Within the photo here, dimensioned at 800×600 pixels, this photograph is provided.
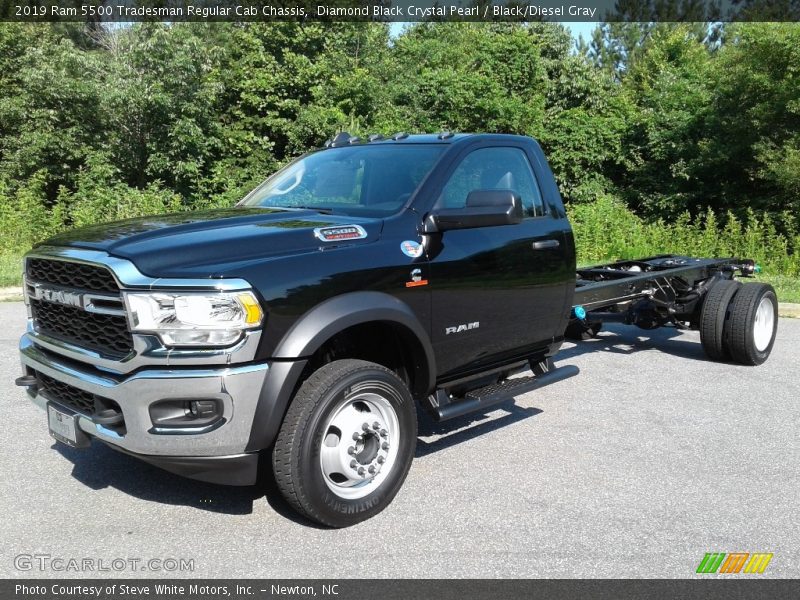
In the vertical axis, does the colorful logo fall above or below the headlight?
below

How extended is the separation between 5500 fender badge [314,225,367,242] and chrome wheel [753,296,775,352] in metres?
5.11

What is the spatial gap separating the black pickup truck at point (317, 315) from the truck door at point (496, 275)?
1 cm

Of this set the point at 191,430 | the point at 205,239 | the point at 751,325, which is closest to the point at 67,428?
the point at 191,430

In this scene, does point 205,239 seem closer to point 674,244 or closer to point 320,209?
point 320,209

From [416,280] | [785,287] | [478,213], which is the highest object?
[478,213]

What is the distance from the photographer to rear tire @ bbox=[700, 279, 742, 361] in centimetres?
729

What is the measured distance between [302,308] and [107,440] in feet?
3.74

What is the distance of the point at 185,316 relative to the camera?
338 cm

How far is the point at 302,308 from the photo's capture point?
3.63 meters

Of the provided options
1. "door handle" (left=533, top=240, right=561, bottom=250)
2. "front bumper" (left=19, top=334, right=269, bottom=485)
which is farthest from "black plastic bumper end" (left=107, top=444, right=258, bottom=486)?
"door handle" (left=533, top=240, right=561, bottom=250)

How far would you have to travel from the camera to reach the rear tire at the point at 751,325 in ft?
23.5

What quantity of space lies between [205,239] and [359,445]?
4.49 feet

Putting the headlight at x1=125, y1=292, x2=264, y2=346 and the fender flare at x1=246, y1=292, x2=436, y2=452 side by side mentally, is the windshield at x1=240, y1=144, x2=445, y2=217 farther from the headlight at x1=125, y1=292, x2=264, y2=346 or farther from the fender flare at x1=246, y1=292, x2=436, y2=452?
the headlight at x1=125, y1=292, x2=264, y2=346

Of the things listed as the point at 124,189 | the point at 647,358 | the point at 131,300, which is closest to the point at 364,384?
the point at 131,300
